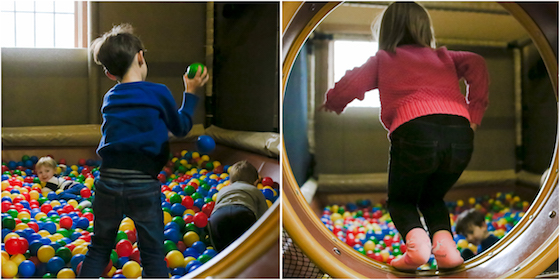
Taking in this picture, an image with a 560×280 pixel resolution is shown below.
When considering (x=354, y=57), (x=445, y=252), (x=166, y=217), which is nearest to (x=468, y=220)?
(x=445, y=252)

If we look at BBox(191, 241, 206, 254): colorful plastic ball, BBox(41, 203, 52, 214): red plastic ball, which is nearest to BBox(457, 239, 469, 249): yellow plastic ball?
BBox(191, 241, 206, 254): colorful plastic ball

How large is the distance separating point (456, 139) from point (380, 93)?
Answer: 27 cm

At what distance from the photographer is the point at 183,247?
995mm

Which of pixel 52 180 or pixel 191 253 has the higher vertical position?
pixel 52 180

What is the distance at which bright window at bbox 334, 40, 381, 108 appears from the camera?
1260mm

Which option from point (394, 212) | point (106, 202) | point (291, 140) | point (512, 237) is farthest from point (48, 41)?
point (512, 237)

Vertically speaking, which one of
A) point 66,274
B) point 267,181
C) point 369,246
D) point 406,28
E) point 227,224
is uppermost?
point 406,28

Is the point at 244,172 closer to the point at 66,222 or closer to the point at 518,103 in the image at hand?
the point at 66,222

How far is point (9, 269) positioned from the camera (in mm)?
942

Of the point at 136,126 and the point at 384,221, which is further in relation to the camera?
the point at 384,221

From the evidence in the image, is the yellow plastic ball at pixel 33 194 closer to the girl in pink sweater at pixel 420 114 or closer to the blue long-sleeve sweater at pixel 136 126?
the blue long-sleeve sweater at pixel 136 126

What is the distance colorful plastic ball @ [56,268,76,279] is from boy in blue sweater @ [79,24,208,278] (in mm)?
28

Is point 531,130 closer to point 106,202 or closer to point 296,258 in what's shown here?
point 296,258

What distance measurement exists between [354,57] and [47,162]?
3.29ft
